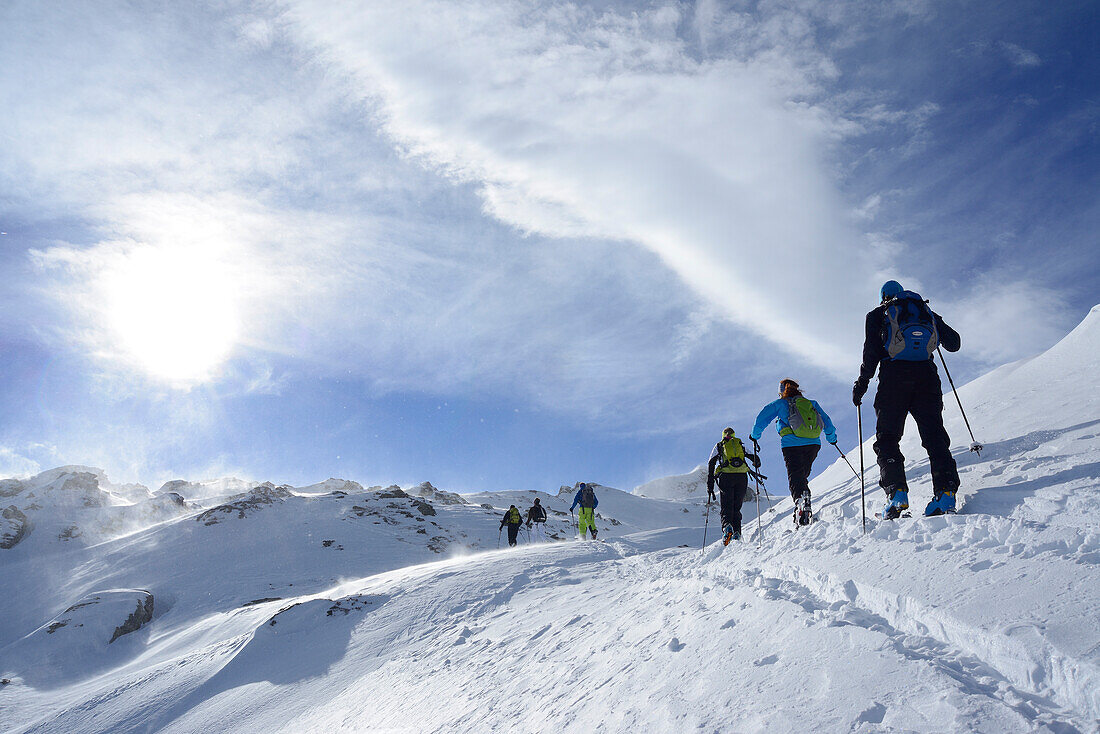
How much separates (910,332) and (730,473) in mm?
4384

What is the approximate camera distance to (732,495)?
362 inches

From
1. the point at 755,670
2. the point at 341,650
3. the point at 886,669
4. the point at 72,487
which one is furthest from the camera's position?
the point at 72,487

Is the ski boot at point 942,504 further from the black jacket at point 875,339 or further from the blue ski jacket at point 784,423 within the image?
the blue ski jacket at point 784,423

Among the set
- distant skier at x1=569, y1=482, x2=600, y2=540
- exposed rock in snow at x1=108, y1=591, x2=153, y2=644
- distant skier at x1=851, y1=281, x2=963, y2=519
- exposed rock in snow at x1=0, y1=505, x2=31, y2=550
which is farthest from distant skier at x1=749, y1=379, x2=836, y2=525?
exposed rock in snow at x1=0, y1=505, x2=31, y2=550

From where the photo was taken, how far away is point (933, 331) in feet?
18.7

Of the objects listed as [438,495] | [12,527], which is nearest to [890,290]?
[438,495]

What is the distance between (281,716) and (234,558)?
74.5 feet

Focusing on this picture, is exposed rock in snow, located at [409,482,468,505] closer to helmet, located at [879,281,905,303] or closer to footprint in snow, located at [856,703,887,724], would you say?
helmet, located at [879,281,905,303]

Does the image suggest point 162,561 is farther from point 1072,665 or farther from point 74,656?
point 1072,665

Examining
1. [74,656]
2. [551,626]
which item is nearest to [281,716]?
[551,626]

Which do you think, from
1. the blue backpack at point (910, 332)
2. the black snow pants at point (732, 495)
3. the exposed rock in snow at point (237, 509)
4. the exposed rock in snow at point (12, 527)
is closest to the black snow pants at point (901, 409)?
the blue backpack at point (910, 332)

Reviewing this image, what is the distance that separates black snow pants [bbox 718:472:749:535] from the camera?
893 cm

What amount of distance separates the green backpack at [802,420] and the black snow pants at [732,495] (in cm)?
164

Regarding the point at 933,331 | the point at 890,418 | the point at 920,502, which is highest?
the point at 933,331
